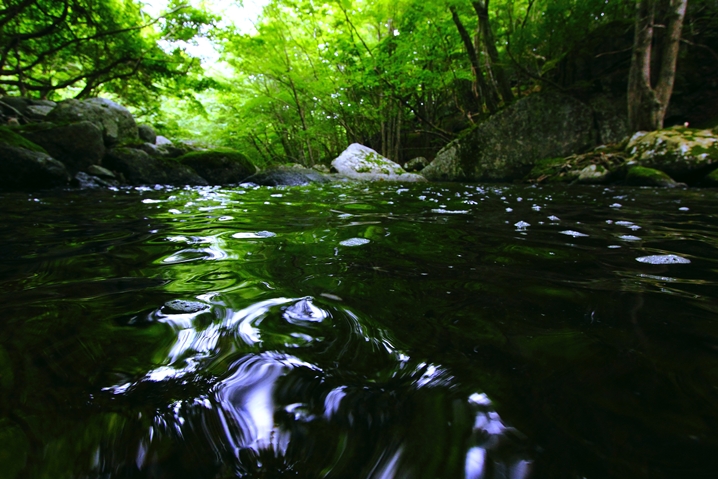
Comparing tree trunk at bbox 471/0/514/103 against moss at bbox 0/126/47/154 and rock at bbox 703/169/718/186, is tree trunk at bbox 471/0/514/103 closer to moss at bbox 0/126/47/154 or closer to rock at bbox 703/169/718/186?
rock at bbox 703/169/718/186

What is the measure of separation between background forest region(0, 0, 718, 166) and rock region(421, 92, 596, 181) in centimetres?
69

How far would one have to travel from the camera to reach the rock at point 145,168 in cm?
803

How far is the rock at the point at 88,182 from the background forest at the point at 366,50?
3695 mm

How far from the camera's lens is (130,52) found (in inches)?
369

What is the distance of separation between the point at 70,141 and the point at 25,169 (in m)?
2.09

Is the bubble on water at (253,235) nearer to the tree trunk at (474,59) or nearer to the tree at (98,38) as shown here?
the tree at (98,38)

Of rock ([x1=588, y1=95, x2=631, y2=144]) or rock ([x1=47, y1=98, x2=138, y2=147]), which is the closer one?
rock ([x1=47, y1=98, x2=138, y2=147])

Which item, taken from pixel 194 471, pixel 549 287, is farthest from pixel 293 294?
pixel 549 287

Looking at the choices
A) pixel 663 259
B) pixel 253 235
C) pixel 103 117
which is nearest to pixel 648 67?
pixel 663 259

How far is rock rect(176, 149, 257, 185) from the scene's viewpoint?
9383 mm

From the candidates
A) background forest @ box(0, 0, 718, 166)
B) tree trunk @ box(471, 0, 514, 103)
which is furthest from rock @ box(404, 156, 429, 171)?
tree trunk @ box(471, 0, 514, 103)

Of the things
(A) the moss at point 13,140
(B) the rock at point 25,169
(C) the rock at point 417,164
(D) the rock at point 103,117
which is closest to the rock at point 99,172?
(A) the moss at point 13,140

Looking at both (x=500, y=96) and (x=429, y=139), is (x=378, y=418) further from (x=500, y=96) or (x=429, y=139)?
(x=429, y=139)

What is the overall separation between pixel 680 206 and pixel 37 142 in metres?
11.1
